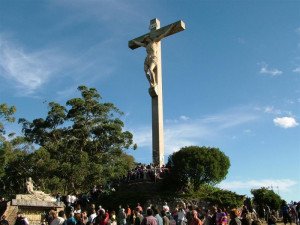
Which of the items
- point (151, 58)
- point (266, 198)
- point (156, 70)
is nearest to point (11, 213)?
point (156, 70)

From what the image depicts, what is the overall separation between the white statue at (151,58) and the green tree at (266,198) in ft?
29.2

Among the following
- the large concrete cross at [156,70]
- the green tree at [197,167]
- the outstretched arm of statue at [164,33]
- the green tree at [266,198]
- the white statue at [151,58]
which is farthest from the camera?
the white statue at [151,58]

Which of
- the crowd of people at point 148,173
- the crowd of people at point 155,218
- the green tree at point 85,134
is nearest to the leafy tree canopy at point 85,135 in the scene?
the green tree at point 85,134

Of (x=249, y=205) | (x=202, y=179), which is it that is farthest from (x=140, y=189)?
(x=249, y=205)

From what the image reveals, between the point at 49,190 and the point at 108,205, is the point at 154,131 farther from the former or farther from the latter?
the point at 49,190

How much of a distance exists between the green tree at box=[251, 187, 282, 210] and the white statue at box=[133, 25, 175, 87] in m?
8.89

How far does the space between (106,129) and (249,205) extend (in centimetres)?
1705

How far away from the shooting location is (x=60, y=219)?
10.3 m

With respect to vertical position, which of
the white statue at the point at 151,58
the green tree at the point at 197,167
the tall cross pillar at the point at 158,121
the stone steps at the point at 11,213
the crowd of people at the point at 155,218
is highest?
the white statue at the point at 151,58

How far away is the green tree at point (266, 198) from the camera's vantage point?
24078 millimetres

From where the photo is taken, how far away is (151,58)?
26438 mm

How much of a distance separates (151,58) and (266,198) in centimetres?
1084

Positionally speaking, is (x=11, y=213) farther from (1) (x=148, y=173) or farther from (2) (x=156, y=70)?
(2) (x=156, y=70)

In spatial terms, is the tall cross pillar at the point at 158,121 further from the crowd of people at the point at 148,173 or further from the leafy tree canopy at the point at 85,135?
the leafy tree canopy at the point at 85,135
